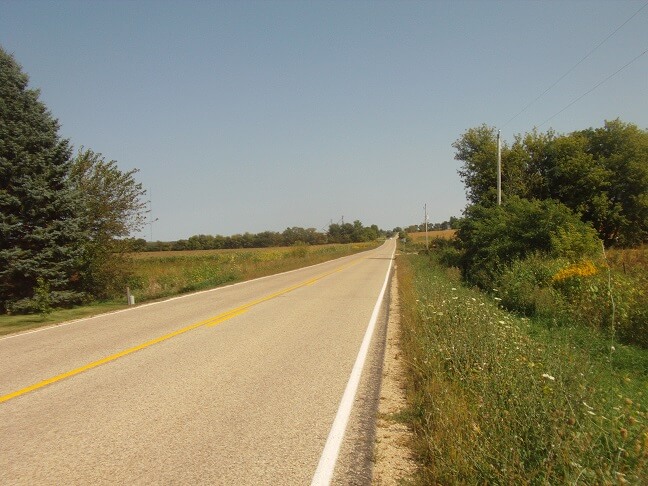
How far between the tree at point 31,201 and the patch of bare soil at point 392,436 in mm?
13678

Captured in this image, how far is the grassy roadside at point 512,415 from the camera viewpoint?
11.4 ft

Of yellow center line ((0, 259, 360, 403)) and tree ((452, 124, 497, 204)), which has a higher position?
tree ((452, 124, 497, 204))

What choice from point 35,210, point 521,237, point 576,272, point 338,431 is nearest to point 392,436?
point 338,431

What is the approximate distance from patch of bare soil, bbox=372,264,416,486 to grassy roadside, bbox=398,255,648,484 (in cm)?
14

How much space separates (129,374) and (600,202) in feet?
119

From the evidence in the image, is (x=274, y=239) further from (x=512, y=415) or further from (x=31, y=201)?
(x=512, y=415)

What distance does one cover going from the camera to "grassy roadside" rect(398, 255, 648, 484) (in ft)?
11.4

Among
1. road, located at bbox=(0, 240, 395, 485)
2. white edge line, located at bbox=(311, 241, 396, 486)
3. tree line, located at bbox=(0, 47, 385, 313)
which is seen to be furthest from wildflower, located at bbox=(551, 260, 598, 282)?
tree line, located at bbox=(0, 47, 385, 313)

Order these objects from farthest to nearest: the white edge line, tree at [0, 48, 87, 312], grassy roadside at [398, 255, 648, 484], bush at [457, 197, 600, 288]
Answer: bush at [457, 197, 600, 288], tree at [0, 48, 87, 312], the white edge line, grassy roadside at [398, 255, 648, 484]

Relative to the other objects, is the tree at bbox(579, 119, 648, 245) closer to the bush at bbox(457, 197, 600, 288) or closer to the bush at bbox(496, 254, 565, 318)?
the bush at bbox(457, 197, 600, 288)

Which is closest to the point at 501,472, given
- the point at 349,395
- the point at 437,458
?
the point at 437,458

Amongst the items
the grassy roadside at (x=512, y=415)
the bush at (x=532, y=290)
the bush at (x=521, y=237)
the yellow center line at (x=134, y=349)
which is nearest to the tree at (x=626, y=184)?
the bush at (x=521, y=237)

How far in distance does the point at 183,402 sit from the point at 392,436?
2.54 metres

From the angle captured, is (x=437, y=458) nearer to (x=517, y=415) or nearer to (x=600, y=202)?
(x=517, y=415)
